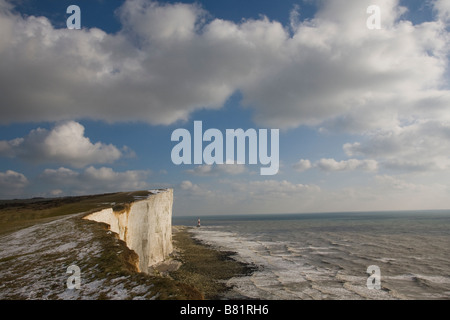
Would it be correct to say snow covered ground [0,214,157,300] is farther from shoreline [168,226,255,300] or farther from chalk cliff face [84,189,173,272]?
shoreline [168,226,255,300]

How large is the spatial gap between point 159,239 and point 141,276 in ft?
83.7

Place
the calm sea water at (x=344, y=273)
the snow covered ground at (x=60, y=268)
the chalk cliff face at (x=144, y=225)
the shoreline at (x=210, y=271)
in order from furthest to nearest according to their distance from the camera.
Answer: the chalk cliff face at (x=144, y=225) < the shoreline at (x=210, y=271) < the calm sea water at (x=344, y=273) < the snow covered ground at (x=60, y=268)

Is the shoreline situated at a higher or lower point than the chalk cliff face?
lower

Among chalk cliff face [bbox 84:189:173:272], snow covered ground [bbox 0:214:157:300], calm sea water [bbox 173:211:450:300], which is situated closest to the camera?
snow covered ground [bbox 0:214:157:300]

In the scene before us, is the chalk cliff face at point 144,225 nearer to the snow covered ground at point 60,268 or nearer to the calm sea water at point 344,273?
the snow covered ground at point 60,268

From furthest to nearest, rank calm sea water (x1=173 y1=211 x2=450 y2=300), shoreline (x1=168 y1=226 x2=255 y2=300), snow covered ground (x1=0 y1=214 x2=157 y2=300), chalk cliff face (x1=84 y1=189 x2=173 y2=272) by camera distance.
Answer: chalk cliff face (x1=84 y1=189 x2=173 y2=272) → shoreline (x1=168 y1=226 x2=255 y2=300) → calm sea water (x1=173 y1=211 x2=450 y2=300) → snow covered ground (x1=0 y1=214 x2=157 y2=300)

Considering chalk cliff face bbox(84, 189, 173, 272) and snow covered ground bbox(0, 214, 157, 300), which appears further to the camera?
chalk cliff face bbox(84, 189, 173, 272)

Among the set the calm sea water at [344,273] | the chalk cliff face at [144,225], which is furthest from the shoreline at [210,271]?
the chalk cliff face at [144,225]

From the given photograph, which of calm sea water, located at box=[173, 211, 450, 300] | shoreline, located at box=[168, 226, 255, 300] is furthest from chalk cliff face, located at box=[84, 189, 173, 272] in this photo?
calm sea water, located at box=[173, 211, 450, 300]

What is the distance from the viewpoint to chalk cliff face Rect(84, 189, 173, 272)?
20538mm

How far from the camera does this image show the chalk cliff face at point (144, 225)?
2054cm

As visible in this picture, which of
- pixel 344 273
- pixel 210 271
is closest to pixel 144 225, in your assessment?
pixel 210 271

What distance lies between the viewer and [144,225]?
27016 mm
